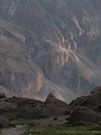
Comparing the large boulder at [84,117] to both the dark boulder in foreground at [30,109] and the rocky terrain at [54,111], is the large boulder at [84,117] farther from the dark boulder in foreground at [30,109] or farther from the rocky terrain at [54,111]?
the dark boulder in foreground at [30,109]

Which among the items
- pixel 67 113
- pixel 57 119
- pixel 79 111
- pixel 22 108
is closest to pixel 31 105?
pixel 22 108

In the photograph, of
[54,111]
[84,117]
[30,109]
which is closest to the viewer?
[84,117]

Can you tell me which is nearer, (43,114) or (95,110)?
(95,110)

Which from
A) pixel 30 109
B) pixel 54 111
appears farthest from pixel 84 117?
pixel 30 109

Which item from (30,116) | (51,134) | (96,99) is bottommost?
(30,116)

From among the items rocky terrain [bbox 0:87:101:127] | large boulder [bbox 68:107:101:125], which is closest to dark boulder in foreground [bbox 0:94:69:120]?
rocky terrain [bbox 0:87:101:127]

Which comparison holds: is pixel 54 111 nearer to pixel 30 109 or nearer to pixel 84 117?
pixel 30 109

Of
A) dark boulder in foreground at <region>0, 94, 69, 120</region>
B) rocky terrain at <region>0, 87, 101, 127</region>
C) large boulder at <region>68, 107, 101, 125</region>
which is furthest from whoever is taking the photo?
dark boulder in foreground at <region>0, 94, 69, 120</region>

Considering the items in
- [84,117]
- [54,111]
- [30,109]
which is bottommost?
[30,109]

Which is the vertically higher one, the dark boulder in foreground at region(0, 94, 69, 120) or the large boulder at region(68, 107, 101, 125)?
the large boulder at region(68, 107, 101, 125)

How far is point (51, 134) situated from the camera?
83.8 ft

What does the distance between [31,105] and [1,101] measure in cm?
566

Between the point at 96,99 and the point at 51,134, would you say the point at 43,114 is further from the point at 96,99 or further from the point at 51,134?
the point at 51,134

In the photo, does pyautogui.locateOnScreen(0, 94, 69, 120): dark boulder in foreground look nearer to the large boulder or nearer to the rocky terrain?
the rocky terrain
